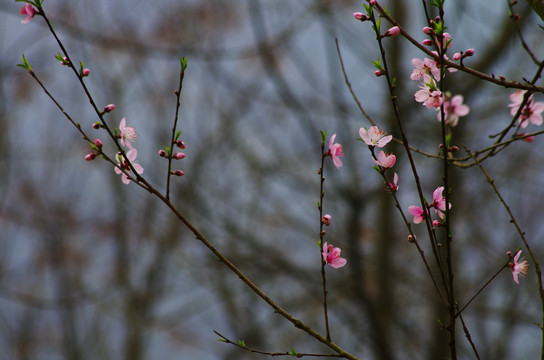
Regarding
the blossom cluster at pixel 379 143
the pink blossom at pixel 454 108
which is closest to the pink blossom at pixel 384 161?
the blossom cluster at pixel 379 143

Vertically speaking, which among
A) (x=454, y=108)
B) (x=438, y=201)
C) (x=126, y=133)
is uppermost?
(x=454, y=108)

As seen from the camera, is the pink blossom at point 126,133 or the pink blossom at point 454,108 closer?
the pink blossom at point 126,133

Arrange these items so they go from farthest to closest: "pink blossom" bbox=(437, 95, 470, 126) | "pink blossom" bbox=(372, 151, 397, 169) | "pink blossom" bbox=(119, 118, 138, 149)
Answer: "pink blossom" bbox=(437, 95, 470, 126) → "pink blossom" bbox=(119, 118, 138, 149) → "pink blossom" bbox=(372, 151, 397, 169)

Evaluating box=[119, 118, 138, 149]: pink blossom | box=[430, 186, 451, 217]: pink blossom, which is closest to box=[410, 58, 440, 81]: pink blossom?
box=[430, 186, 451, 217]: pink blossom

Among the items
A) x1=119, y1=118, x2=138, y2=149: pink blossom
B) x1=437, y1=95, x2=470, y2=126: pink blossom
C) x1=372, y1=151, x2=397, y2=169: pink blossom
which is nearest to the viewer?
x1=372, y1=151, x2=397, y2=169: pink blossom

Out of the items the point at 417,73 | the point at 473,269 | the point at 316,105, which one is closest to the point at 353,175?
the point at 316,105

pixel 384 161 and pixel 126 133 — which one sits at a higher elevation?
pixel 126 133

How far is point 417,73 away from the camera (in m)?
1.48

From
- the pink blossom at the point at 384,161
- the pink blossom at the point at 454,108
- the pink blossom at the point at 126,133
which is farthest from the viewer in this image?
the pink blossom at the point at 454,108

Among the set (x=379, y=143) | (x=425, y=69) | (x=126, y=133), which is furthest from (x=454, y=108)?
(x=126, y=133)

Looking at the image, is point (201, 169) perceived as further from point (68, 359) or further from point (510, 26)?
point (510, 26)

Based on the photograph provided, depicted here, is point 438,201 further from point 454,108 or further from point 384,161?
point 454,108

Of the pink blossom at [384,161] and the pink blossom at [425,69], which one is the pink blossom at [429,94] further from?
the pink blossom at [384,161]

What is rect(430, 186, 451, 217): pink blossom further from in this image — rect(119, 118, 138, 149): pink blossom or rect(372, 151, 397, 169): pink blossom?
rect(119, 118, 138, 149): pink blossom
